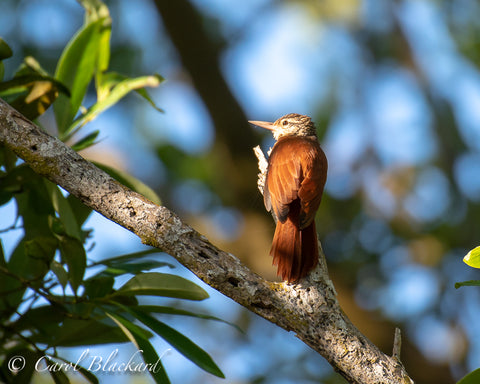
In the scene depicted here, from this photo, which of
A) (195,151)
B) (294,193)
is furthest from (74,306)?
(195,151)

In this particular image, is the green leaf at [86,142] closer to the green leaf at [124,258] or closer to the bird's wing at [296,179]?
the green leaf at [124,258]

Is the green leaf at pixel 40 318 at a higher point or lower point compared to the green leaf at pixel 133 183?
lower

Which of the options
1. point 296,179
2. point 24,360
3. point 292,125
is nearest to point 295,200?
point 296,179

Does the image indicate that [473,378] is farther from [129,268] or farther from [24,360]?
[24,360]

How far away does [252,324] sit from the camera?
6422 millimetres

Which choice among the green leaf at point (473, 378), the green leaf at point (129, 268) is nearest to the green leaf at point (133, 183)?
the green leaf at point (129, 268)

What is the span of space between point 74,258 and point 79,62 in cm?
102

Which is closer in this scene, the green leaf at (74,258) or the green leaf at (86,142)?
the green leaf at (74,258)

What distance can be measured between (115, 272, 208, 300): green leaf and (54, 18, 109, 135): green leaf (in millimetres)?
925

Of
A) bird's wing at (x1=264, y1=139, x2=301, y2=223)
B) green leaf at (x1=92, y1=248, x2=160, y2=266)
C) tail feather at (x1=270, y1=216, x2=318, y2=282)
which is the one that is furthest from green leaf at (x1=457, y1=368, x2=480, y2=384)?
green leaf at (x1=92, y1=248, x2=160, y2=266)

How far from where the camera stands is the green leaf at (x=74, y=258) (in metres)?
1.98

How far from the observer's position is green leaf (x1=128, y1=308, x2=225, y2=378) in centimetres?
199

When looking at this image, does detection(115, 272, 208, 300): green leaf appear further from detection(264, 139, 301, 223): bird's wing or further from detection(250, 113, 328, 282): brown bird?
detection(264, 139, 301, 223): bird's wing

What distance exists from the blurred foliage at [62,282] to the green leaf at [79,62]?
23 millimetres
